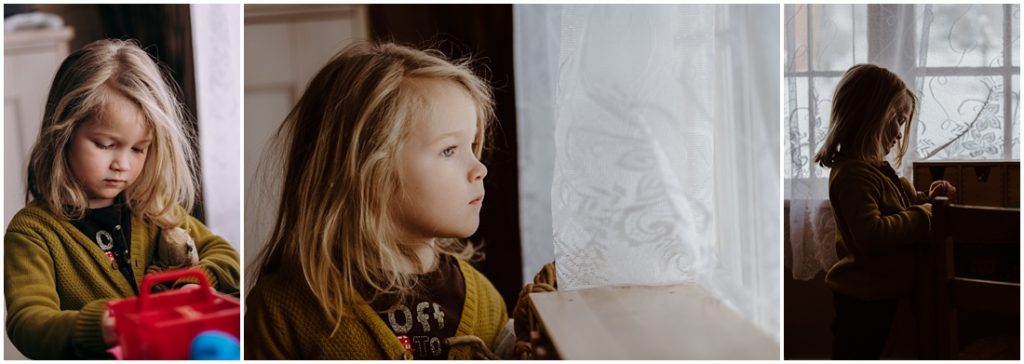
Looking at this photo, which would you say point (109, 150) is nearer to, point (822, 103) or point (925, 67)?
point (822, 103)

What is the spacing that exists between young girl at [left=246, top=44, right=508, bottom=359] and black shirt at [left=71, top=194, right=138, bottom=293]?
0.23 meters

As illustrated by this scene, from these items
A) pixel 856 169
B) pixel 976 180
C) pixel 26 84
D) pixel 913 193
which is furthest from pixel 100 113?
pixel 976 180

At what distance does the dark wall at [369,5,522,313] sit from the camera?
1715 mm

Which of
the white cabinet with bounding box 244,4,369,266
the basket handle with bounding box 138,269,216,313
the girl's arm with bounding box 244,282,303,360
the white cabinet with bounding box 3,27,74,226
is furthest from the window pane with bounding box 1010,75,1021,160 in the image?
the white cabinet with bounding box 3,27,74,226

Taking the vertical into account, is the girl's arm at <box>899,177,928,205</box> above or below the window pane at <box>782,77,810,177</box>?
below

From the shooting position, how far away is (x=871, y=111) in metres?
1.72

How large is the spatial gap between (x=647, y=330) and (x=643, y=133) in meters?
0.35

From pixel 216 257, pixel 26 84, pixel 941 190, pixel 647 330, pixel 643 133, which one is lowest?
pixel 647 330

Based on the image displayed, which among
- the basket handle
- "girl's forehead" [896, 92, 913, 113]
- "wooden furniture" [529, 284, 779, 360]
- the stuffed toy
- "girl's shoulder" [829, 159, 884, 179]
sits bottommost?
"wooden furniture" [529, 284, 779, 360]

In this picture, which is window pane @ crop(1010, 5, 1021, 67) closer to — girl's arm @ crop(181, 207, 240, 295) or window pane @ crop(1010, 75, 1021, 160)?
window pane @ crop(1010, 75, 1021, 160)

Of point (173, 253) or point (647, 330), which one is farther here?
point (173, 253)

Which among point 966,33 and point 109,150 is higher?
point 966,33

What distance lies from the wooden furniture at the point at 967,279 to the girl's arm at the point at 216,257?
1220mm

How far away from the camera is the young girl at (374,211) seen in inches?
65.5
